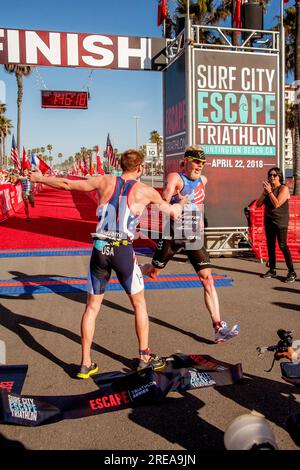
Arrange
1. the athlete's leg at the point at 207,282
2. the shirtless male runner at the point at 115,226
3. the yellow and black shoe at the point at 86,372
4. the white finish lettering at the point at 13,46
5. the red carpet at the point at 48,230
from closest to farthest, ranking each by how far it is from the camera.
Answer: the shirtless male runner at the point at 115,226
the yellow and black shoe at the point at 86,372
the athlete's leg at the point at 207,282
the white finish lettering at the point at 13,46
the red carpet at the point at 48,230

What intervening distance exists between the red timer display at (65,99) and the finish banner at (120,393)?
13790 millimetres

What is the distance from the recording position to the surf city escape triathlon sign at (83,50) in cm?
1096

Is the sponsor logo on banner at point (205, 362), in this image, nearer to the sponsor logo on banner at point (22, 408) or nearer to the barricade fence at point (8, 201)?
the sponsor logo on banner at point (22, 408)

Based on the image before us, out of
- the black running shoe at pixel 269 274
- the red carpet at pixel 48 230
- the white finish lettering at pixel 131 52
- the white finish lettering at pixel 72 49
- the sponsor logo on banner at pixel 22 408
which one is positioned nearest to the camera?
the sponsor logo on banner at pixel 22 408

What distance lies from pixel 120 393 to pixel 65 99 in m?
14.5

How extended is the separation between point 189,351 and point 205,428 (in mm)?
1444

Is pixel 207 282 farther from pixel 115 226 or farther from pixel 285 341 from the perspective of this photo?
pixel 285 341

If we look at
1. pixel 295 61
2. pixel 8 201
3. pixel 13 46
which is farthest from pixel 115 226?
pixel 8 201

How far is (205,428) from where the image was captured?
3.14m

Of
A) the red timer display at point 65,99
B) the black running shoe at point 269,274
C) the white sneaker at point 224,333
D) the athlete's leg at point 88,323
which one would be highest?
the red timer display at point 65,99

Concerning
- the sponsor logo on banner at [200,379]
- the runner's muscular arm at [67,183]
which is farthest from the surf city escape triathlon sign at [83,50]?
the sponsor logo on banner at [200,379]

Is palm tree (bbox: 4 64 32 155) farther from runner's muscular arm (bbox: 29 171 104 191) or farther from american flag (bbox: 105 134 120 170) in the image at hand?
runner's muscular arm (bbox: 29 171 104 191)

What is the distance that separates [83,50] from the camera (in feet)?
36.8
